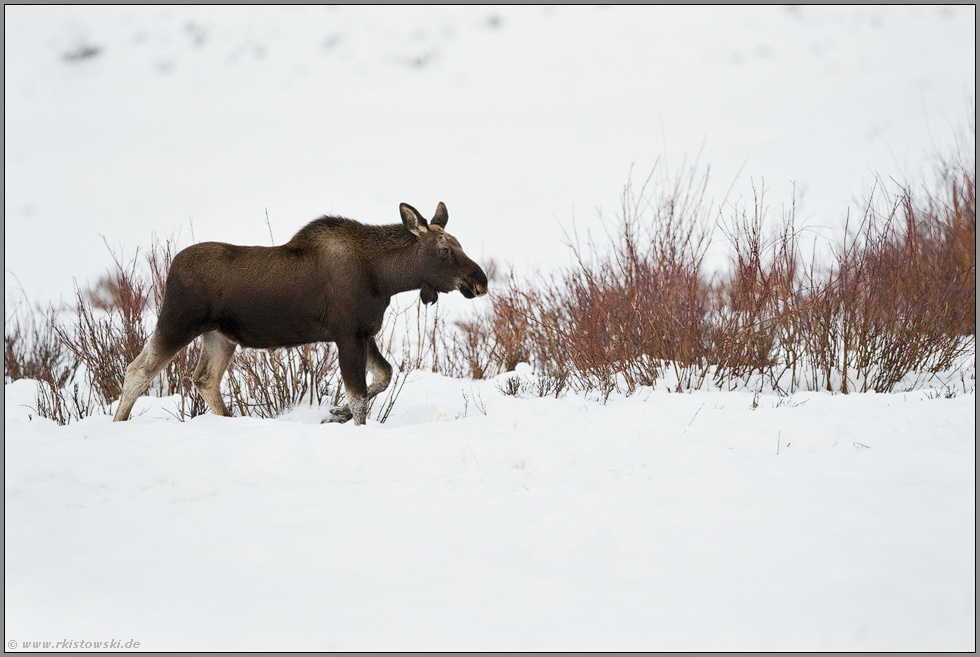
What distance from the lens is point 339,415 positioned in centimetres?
484

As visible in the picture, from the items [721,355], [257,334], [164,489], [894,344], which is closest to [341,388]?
[257,334]

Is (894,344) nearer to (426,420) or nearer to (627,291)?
(627,291)

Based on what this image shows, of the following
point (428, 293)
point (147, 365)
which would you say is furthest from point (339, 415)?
point (147, 365)

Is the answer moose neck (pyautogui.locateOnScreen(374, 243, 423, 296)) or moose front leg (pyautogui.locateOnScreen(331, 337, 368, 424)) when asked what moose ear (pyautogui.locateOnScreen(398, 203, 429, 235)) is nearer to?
moose neck (pyautogui.locateOnScreen(374, 243, 423, 296))

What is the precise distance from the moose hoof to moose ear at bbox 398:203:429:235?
4.51ft

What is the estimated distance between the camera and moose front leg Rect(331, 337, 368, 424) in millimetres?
4395

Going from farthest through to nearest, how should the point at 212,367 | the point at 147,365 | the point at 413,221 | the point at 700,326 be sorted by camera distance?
Answer: the point at 700,326 < the point at 212,367 < the point at 413,221 < the point at 147,365

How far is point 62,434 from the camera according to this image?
3.88 meters

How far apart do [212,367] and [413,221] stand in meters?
1.74

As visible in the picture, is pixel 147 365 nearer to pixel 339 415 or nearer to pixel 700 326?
pixel 339 415

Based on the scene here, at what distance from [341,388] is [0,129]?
3.09 metres

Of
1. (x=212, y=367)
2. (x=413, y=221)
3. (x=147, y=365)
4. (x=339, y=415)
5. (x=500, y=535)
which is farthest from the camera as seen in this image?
(x=339, y=415)

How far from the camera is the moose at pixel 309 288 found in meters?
4.31

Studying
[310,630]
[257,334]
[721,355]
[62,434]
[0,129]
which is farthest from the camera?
[721,355]
